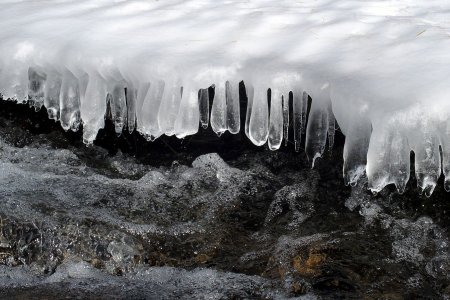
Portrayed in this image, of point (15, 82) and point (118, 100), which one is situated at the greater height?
point (15, 82)

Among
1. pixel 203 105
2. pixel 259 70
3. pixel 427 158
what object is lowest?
pixel 427 158

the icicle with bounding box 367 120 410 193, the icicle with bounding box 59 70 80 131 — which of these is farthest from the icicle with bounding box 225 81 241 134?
the icicle with bounding box 59 70 80 131

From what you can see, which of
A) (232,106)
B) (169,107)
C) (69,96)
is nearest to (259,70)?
(232,106)

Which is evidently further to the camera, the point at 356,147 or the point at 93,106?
the point at 93,106

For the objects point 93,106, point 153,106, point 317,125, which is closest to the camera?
point 317,125

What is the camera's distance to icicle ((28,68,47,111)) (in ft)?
11.4

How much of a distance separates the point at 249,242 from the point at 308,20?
A: 113 cm

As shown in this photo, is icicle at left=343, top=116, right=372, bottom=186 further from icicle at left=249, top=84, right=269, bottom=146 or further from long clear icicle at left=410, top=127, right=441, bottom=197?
icicle at left=249, top=84, right=269, bottom=146

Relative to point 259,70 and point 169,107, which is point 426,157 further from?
point 169,107

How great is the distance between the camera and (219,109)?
10.2 ft

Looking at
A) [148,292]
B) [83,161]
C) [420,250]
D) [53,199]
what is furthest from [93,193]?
[420,250]

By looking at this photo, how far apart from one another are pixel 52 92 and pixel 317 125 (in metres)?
1.25

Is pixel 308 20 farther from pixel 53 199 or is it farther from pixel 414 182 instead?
pixel 53 199

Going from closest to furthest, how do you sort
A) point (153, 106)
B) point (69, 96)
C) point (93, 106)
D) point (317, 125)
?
point (317, 125) < point (153, 106) < point (93, 106) < point (69, 96)
